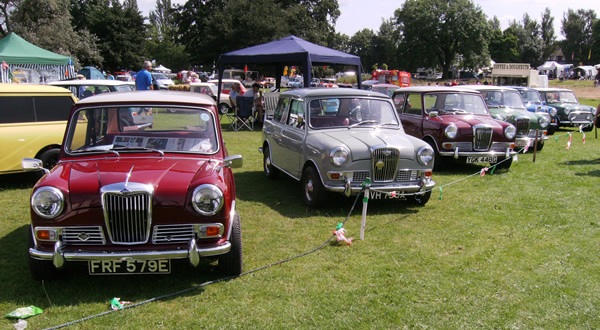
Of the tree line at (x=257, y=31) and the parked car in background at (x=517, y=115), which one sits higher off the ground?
the tree line at (x=257, y=31)

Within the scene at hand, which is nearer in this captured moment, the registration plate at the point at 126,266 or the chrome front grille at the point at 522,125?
the registration plate at the point at 126,266

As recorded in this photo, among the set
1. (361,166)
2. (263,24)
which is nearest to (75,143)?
(361,166)

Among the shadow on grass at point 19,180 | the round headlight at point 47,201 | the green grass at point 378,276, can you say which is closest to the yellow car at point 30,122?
the shadow on grass at point 19,180

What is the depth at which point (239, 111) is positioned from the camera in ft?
54.4

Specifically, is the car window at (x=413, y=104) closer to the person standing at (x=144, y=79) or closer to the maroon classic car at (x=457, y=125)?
the maroon classic car at (x=457, y=125)

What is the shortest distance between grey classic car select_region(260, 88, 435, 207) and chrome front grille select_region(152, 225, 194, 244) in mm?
2821

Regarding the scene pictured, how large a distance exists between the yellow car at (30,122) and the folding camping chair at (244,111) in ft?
28.1

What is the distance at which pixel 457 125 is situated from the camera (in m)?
9.41

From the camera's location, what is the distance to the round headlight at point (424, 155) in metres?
6.58

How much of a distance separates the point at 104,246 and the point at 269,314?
59.1 inches

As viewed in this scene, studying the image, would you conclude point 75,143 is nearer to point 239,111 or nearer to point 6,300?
point 6,300

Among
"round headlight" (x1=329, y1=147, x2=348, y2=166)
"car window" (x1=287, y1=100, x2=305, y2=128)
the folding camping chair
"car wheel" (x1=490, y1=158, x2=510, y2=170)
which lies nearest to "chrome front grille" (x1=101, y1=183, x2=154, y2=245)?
"round headlight" (x1=329, y1=147, x2=348, y2=166)

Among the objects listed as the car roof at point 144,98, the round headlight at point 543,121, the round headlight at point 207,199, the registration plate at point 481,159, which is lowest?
the registration plate at point 481,159

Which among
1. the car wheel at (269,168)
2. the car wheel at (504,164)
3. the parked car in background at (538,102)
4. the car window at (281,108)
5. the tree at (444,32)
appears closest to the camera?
the car window at (281,108)
